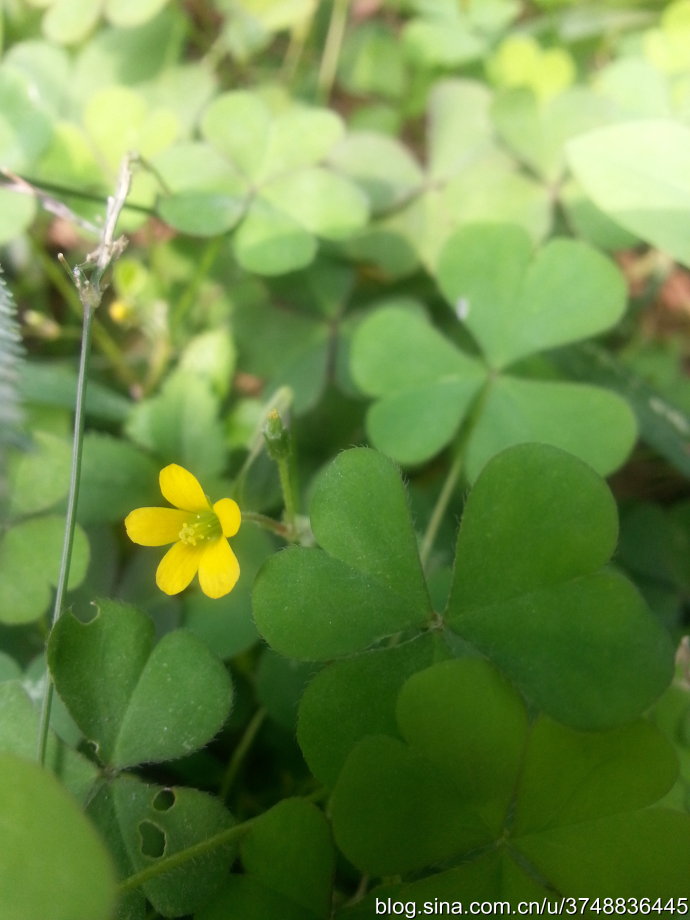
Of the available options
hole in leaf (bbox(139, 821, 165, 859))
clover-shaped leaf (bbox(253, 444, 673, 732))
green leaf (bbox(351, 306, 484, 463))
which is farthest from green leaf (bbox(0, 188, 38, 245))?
hole in leaf (bbox(139, 821, 165, 859))

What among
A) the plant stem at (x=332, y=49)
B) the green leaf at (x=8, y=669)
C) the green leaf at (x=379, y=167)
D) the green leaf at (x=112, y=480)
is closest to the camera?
the green leaf at (x=8, y=669)

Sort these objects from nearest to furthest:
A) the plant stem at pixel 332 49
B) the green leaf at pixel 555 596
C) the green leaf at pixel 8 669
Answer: the green leaf at pixel 555 596, the green leaf at pixel 8 669, the plant stem at pixel 332 49

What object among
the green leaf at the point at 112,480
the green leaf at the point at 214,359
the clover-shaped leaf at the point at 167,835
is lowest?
the clover-shaped leaf at the point at 167,835

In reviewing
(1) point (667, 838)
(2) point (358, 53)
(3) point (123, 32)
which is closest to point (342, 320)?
(2) point (358, 53)

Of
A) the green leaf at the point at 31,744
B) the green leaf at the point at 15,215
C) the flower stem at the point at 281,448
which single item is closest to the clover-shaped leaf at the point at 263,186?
the green leaf at the point at 15,215

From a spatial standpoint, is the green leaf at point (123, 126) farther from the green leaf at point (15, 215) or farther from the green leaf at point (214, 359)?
the green leaf at point (214, 359)

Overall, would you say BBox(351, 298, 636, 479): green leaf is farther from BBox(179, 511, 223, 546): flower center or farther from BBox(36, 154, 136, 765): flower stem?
BBox(36, 154, 136, 765): flower stem

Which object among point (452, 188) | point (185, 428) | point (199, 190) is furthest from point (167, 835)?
point (452, 188)

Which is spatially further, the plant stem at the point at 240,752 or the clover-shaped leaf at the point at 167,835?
the plant stem at the point at 240,752
